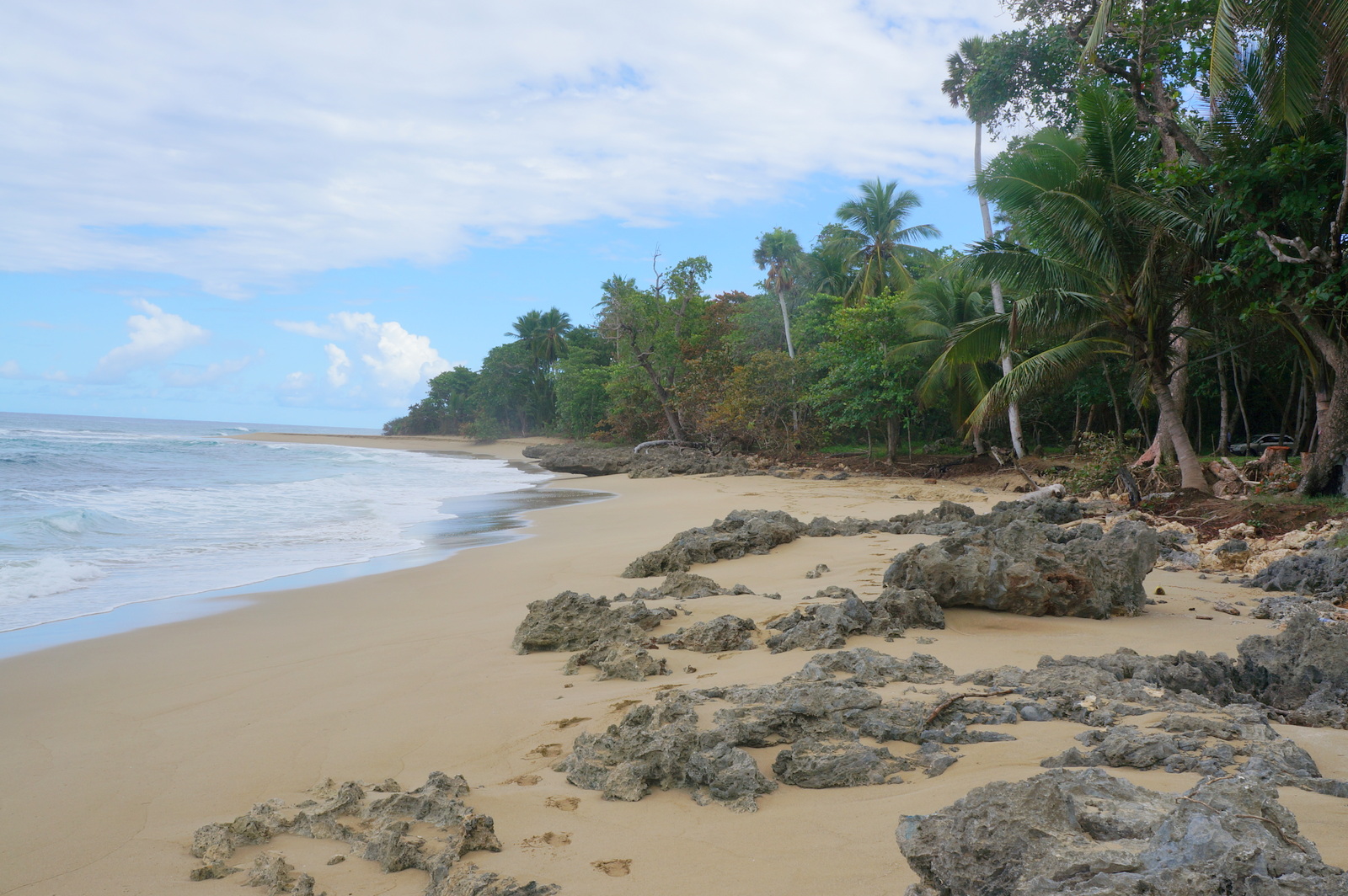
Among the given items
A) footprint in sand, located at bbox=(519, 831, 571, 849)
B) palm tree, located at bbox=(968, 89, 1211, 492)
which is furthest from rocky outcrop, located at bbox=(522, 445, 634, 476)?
footprint in sand, located at bbox=(519, 831, 571, 849)

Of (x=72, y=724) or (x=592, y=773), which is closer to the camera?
(x=592, y=773)

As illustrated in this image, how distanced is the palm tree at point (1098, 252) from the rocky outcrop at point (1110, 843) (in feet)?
38.0

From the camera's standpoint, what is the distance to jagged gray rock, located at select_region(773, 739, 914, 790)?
279 cm

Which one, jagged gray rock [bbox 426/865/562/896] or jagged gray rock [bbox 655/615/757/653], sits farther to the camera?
jagged gray rock [bbox 655/615/757/653]

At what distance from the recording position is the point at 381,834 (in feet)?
8.66

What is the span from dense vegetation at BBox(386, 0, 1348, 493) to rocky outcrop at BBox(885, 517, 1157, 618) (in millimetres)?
6253

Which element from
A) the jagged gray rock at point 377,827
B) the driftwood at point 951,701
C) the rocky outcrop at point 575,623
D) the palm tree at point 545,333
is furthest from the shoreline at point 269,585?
the palm tree at point 545,333

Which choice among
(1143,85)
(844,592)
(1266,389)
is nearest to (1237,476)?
(1143,85)

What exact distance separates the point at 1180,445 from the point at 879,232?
22483 mm

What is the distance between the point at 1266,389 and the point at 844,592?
21.0 metres

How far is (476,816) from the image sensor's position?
260 cm

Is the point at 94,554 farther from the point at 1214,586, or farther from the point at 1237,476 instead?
the point at 1237,476

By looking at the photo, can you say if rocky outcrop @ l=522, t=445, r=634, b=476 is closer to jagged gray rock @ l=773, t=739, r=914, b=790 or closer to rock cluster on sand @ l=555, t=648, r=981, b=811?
rock cluster on sand @ l=555, t=648, r=981, b=811

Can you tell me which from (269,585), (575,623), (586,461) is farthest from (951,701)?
(586,461)
